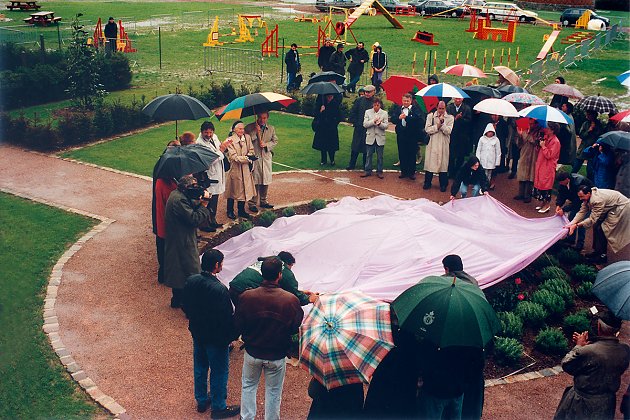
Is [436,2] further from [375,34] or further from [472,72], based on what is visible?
[472,72]

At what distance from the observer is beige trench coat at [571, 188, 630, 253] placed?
11062 mm

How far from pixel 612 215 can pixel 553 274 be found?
133 centimetres

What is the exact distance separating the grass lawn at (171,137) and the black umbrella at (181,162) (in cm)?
600

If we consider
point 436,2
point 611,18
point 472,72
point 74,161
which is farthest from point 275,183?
point 611,18

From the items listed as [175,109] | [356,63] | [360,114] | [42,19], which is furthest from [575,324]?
[42,19]

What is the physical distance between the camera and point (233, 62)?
96.1 feet

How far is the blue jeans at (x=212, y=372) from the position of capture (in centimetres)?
763

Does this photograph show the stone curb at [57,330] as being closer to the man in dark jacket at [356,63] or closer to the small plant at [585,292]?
the small plant at [585,292]

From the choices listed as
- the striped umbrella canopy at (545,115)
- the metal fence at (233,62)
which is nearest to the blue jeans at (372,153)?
the striped umbrella canopy at (545,115)

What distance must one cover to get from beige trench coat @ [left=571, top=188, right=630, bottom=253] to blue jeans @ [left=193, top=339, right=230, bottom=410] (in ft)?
20.5

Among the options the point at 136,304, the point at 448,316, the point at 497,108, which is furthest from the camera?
the point at 497,108

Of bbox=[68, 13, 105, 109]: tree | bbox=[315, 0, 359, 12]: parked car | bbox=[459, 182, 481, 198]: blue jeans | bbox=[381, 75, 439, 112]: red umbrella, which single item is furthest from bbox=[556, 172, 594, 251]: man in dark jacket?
bbox=[315, 0, 359, 12]: parked car

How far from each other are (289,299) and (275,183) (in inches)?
345

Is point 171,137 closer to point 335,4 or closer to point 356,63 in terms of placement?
point 356,63
